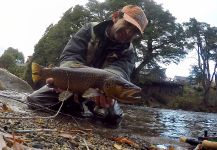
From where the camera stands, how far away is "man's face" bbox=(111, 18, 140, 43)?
534 centimetres

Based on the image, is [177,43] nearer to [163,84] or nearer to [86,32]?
[163,84]

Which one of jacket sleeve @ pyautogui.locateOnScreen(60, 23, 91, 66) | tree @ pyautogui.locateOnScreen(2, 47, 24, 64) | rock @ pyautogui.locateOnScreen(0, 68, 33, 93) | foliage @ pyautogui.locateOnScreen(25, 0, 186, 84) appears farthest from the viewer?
tree @ pyautogui.locateOnScreen(2, 47, 24, 64)

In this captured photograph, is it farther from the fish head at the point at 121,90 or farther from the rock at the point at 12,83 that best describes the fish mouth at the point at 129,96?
the rock at the point at 12,83

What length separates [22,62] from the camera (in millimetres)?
65062

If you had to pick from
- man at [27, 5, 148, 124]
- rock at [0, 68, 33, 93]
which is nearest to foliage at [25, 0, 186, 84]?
rock at [0, 68, 33, 93]

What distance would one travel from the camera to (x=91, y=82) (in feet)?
15.8

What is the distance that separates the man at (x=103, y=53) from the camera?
5.63 meters

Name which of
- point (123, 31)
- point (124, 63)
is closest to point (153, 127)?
point (124, 63)

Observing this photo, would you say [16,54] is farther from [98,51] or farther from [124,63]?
[124,63]

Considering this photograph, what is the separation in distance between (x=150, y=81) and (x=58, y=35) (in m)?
13.3

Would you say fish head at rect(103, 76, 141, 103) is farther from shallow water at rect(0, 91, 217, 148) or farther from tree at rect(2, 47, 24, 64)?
tree at rect(2, 47, 24, 64)

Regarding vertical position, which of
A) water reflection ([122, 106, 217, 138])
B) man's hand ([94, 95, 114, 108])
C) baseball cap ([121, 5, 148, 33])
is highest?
baseball cap ([121, 5, 148, 33])

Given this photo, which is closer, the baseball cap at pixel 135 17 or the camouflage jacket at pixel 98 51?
the baseball cap at pixel 135 17

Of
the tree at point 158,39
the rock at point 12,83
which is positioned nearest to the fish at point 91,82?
the rock at point 12,83
